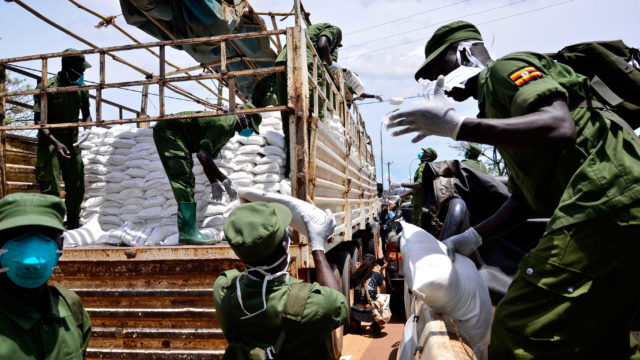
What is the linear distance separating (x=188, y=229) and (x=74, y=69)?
77.3 inches

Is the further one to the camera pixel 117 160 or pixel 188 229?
pixel 117 160

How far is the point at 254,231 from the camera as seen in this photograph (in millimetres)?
1359

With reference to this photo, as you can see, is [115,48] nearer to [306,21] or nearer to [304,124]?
[304,124]

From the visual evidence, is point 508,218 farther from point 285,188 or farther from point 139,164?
point 139,164

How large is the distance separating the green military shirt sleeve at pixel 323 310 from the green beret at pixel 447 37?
3.14ft

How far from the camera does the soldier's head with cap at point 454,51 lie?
5.21 feet

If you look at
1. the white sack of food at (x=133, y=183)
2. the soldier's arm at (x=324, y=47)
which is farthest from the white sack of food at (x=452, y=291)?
the soldier's arm at (x=324, y=47)

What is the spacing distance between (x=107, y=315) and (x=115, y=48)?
6.32 ft

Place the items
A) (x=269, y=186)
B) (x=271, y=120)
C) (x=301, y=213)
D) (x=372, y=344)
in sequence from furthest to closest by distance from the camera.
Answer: (x=372, y=344) < (x=271, y=120) < (x=269, y=186) < (x=301, y=213)

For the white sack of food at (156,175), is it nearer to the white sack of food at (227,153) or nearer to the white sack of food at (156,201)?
the white sack of food at (156,201)

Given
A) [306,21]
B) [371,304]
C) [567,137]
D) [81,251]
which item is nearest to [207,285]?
[81,251]

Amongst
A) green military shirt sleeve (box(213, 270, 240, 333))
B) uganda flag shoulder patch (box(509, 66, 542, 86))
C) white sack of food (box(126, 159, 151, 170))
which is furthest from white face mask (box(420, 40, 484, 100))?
white sack of food (box(126, 159, 151, 170))

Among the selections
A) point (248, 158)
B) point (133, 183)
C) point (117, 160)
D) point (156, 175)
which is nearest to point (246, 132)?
point (248, 158)

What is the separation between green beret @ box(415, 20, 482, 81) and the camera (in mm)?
1614
